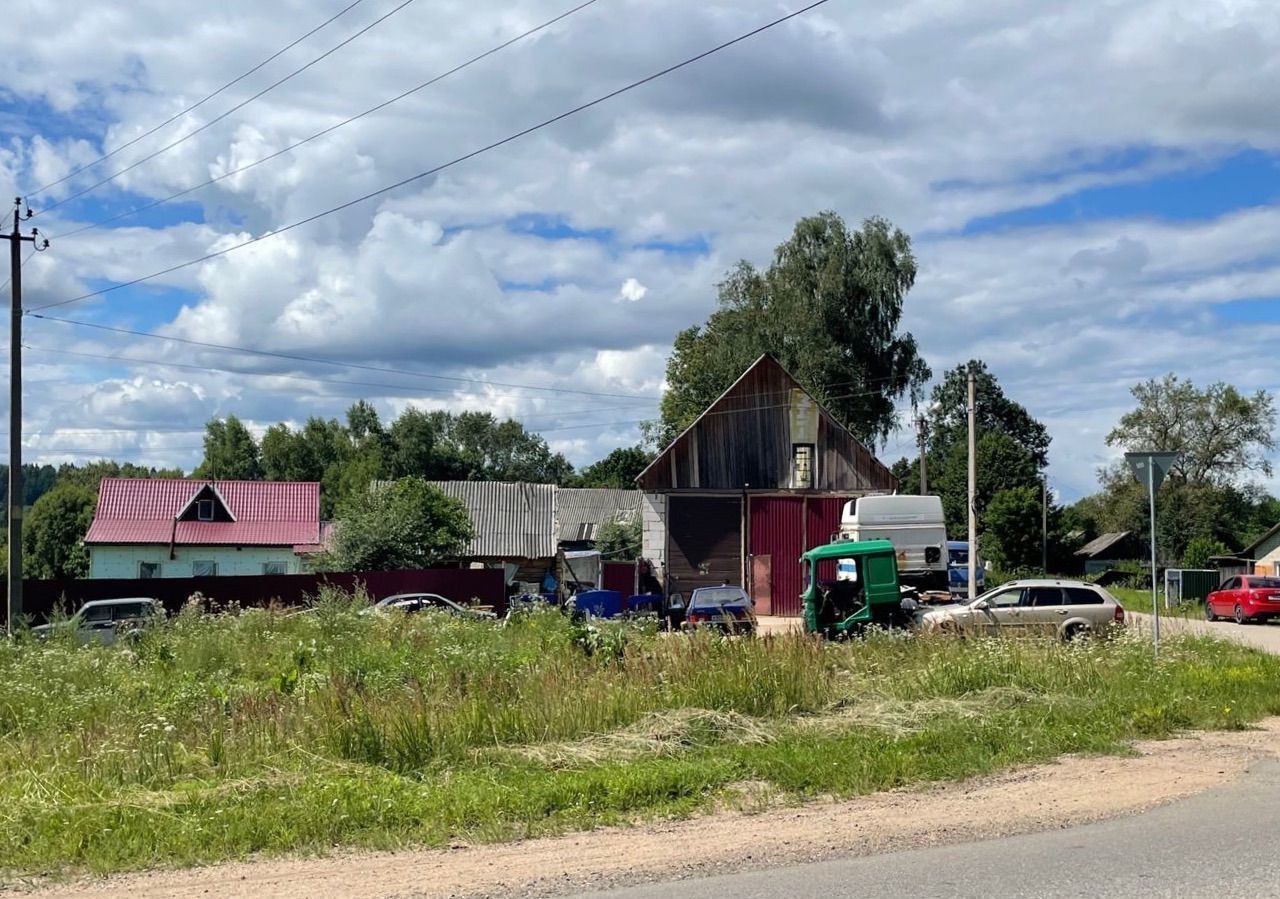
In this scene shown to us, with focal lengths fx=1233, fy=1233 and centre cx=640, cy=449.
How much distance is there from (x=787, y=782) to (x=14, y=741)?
7.14 m

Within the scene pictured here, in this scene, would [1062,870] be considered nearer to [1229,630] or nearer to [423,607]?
Result: [423,607]

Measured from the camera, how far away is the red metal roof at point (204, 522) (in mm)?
56125

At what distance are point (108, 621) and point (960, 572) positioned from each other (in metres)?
36.9

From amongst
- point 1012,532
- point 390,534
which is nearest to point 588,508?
point 1012,532

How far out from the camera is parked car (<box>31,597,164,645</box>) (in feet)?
59.3

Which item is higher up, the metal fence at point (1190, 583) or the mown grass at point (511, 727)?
the mown grass at point (511, 727)

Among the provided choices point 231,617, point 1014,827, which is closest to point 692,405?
point 231,617

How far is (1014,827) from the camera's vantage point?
8359 millimetres

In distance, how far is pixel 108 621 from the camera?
24781 mm

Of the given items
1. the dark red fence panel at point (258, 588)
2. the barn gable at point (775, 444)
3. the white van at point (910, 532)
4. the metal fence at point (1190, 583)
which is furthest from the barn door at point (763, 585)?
the metal fence at point (1190, 583)

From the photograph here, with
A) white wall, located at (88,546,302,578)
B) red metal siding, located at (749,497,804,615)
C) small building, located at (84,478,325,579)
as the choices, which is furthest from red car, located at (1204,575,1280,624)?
white wall, located at (88,546,302,578)

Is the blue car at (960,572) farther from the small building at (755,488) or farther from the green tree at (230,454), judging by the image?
the green tree at (230,454)

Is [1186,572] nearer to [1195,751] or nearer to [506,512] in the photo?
[506,512]

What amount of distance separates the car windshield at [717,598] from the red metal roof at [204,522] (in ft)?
109
